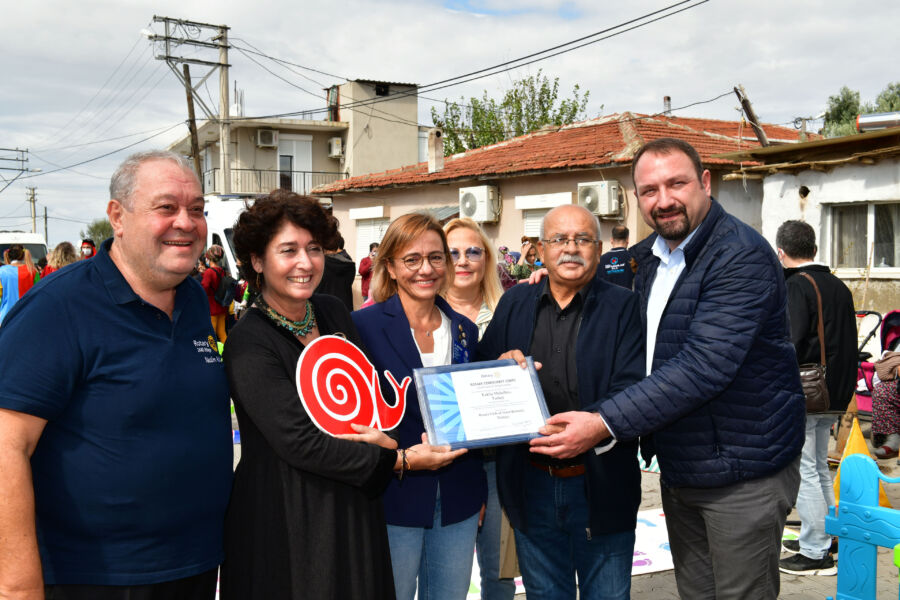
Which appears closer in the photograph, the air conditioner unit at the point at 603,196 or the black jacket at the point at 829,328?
the black jacket at the point at 829,328

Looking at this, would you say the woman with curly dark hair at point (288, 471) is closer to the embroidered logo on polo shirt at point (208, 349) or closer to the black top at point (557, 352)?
the embroidered logo on polo shirt at point (208, 349)

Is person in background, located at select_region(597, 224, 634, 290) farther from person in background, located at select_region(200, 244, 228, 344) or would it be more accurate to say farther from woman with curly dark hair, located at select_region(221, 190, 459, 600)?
person in background, located at select_region(200, 244, 228, 344)

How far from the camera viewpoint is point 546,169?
14.0 meters

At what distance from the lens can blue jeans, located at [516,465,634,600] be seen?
2.95 m

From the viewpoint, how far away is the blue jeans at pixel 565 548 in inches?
116

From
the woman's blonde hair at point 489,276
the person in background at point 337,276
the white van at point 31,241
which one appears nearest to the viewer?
the woman's blonde hair at point 489,276

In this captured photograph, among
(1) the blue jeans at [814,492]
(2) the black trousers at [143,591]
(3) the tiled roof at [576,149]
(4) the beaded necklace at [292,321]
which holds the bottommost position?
(1) the blue jeans at [814,492]

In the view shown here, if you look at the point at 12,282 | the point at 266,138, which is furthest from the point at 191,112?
the point at 12,282

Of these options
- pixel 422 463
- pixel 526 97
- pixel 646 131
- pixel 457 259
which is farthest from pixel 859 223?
pixel 526 97

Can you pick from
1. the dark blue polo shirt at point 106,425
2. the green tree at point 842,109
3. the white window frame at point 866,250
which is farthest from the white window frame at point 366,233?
the green tree at point 842,109

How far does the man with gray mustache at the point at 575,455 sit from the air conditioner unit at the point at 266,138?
33332 millimetres

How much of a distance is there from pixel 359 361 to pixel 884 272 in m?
10.3

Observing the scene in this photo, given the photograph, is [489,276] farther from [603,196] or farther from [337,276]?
[603,196]

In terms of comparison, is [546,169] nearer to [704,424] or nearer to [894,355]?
[894,355]
